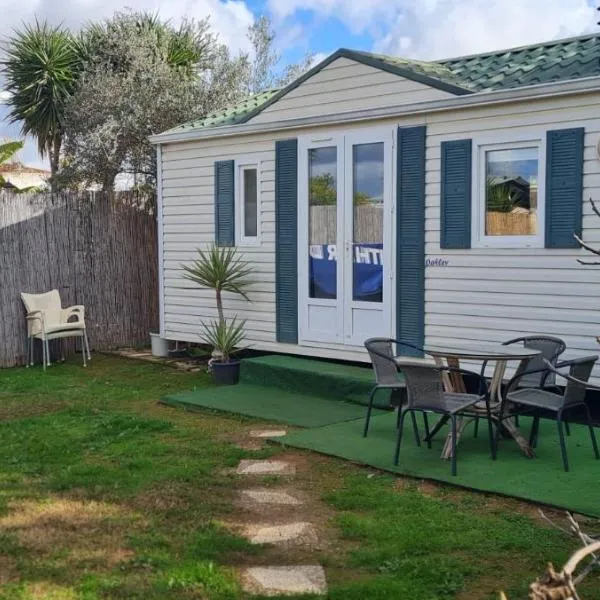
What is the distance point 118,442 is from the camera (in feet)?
21.0

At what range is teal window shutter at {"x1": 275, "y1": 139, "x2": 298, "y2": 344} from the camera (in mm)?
8992

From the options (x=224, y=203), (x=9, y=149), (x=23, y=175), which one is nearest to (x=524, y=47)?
(x=224, y=203)

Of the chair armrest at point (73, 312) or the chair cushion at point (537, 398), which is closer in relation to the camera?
the chair cushion at point (537, 398)

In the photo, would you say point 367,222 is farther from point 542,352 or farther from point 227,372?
point 542,352

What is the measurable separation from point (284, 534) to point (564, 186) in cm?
397

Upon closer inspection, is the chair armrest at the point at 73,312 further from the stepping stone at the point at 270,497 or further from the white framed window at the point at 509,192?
the stepping stone at the point at 270,497

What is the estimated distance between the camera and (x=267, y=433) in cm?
669

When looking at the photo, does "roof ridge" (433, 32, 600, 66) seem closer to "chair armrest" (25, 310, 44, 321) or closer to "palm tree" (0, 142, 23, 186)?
"chair armrest" (25, 310, 44, 321)

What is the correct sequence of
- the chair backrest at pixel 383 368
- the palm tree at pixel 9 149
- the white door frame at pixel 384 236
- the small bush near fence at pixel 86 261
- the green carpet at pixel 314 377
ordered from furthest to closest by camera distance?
the palm tree at pixel 9 149, the small bush near fence at pixel 86 261, the white door frame at pixel 384 236, the green carpet at pixel 314 377, the chair backrest at pixel 383 368

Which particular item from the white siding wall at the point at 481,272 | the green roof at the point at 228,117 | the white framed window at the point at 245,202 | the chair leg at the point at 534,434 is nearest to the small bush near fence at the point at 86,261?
the green roof at the point at 228,117

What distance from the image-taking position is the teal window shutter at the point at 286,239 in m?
8.99

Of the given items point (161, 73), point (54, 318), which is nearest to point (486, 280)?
point (54, 318)

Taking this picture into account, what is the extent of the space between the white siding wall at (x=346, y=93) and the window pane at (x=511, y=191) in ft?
2.67

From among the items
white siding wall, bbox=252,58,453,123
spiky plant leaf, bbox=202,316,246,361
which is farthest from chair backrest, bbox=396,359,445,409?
spiky plant leaf, bbox=202,316,246,361
